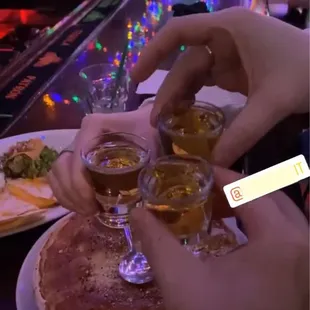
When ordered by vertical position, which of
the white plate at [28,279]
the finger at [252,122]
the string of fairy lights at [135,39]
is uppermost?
the finger at [252,122]

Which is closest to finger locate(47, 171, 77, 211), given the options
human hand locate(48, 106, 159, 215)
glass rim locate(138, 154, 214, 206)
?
human hand locate(48, 106, 159, 215)

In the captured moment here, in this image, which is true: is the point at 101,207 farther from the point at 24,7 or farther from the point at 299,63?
the point at 24,7

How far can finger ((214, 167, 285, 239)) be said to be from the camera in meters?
0.51

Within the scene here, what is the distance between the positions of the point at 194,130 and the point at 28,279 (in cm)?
26

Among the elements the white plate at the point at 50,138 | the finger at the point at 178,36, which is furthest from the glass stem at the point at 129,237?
the white plate at the point at 50,138

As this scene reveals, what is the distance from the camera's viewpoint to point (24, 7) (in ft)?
7.37

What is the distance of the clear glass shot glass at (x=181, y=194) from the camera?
1.86 feet

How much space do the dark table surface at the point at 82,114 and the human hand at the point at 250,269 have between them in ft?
0.16

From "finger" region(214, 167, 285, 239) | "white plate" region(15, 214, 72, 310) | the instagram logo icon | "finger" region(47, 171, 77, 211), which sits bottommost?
"white plate" region(15, 214, 72, 310)

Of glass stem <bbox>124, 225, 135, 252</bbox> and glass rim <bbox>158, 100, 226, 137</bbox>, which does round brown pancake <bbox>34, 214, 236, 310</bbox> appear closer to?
glass stem <bbox>124, 225, 135, 252</bbox>

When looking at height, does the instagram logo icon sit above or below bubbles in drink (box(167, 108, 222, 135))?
above

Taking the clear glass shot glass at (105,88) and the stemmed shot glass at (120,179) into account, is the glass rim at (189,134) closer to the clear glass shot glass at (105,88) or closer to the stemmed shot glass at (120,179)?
the stemmed shot glass at (120,179)

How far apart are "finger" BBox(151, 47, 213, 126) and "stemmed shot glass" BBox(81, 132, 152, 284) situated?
0.22 ft

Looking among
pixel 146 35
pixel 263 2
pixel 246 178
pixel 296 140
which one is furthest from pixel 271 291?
pixel 263 2
